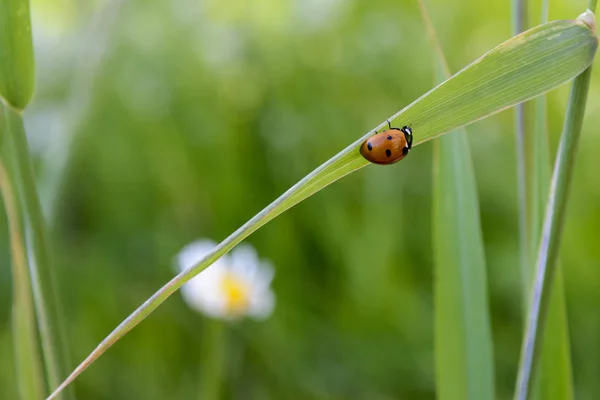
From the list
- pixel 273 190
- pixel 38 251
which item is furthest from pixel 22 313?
pixel 273 190

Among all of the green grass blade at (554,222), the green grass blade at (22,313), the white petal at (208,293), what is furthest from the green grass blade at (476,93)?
the white petal at (208,293)

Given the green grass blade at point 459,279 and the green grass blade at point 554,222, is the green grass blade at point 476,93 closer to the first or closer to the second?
the green grass blade at point 554,222

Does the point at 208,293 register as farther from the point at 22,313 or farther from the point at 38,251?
the point at 38,251

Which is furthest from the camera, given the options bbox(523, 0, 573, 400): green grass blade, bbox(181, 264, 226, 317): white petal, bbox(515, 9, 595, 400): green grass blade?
bbox(181, 264, 226, 317): white petal

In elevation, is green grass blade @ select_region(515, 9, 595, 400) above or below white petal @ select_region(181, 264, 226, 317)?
below

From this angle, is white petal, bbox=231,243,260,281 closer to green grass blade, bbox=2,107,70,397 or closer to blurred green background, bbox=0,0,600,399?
blurred green background, bbox=0,0,600,399

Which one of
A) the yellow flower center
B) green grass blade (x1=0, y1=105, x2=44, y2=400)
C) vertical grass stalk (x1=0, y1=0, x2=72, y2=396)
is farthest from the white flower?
vertical grass stalk (x1=0, y1=0, x2=72, y2=396)

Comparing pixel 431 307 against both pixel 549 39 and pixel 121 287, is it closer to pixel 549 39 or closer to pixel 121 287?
pixel 121 287
